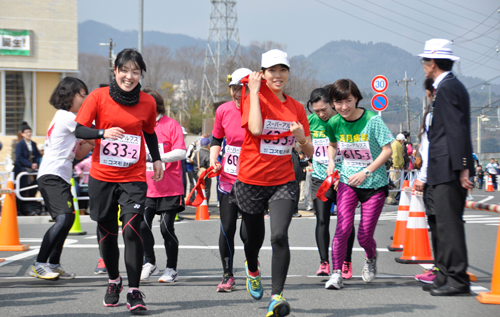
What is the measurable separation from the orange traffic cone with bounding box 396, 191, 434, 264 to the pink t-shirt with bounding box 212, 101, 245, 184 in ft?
9.61

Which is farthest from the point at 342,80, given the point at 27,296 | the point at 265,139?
the point at 27,296

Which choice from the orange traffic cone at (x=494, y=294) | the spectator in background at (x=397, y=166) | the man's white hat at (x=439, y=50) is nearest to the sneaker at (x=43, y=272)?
the orange traffic cone at (x=494, y=294)

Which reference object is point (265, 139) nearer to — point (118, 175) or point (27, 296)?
point (118, 175)

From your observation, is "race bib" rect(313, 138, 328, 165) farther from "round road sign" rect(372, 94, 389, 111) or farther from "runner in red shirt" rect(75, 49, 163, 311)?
"round road sign" rect(372, 94, 389, 111)

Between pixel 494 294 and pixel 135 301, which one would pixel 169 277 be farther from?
pixel 494 294

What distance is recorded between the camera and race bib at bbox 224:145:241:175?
573cm

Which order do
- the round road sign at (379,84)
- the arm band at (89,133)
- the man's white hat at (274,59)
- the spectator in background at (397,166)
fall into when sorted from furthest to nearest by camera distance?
the round road sign at (379,84)
the spectator in background at (397,166)
the arm band at (89,133)
the man's white hat at (274,59)

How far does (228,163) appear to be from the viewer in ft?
18.9

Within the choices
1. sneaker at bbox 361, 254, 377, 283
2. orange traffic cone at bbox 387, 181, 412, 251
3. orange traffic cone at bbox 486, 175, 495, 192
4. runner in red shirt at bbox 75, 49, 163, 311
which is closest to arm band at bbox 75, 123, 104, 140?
runner in red shirt at bbox 75, 49, 163, 311

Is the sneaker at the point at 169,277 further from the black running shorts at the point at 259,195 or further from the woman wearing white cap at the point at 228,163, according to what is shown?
the black running shorts at the point at 259,195

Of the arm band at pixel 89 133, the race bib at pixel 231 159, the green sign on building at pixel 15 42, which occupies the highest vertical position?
the green sign on building at pixel 15 42

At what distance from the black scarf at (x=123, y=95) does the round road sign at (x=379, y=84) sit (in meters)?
12.7

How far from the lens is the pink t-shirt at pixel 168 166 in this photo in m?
6.36

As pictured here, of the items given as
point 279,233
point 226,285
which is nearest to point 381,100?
point 226,285
